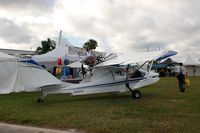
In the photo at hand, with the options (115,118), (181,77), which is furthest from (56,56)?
(115,118)

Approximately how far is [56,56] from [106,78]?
10.8m

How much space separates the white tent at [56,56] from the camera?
80.8 ft

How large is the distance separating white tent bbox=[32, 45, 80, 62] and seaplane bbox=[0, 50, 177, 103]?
889 centimetres

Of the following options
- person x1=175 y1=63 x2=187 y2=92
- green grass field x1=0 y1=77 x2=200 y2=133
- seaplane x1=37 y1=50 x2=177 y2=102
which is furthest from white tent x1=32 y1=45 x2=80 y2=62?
green grass field x1=0 y1=77 x2=200 y2=133

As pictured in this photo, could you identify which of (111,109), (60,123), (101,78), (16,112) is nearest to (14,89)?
(101,78)

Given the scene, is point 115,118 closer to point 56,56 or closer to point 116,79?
point 116,79

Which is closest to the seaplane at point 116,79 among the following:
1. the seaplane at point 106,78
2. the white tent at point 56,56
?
the seaplane at point 106,78

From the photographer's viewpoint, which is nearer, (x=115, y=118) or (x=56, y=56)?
(x=115, y=118)

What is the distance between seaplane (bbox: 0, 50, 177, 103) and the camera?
14.3 metres

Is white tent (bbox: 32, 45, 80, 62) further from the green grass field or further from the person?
the green grass field

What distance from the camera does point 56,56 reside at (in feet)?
83.8

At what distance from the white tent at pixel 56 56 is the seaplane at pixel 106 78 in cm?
889

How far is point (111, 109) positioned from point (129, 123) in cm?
270

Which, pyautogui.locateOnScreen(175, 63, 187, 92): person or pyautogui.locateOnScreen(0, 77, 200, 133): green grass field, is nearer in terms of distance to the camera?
pyautogui.locateOnScreen(0, 77, 200, 133): green grass field
